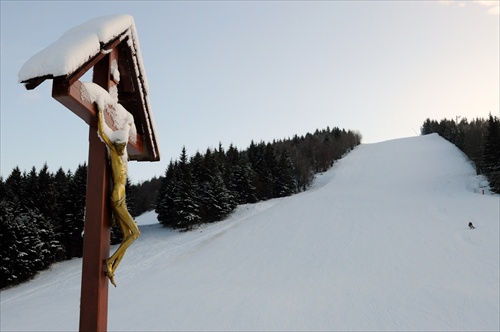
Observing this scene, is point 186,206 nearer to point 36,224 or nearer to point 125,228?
point 36,224

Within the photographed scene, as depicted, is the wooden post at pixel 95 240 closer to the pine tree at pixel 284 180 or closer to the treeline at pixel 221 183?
the treeline at pixel 221 183

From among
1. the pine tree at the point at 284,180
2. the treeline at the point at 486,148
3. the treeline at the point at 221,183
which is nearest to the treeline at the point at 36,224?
the treeline at the point at 221,183

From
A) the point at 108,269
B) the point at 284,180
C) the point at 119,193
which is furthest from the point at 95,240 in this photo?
the point at 284,180

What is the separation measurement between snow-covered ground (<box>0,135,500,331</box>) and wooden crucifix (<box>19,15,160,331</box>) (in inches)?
379

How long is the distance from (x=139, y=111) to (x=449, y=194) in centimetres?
3352

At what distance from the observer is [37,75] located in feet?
6.92

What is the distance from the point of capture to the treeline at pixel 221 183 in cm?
3303

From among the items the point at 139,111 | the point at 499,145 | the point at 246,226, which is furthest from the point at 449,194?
the point at 139,111

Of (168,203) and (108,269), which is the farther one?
(168,203)

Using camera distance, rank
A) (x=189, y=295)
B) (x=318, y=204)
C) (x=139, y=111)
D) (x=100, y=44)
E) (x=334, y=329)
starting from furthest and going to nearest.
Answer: (x=318, y=204) < (x=189, y=295) < (x=334, y=329) < (x=139, y=111) < (x=100, y=44)

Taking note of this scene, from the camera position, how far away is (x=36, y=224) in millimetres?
25094

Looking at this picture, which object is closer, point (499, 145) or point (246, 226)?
point (246, 226)

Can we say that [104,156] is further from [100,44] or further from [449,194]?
[449,194]

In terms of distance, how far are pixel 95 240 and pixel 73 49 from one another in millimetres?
1220
